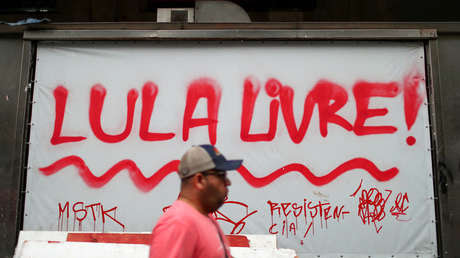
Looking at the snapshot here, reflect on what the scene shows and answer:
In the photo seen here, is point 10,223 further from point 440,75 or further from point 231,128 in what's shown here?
Result: point 440,75

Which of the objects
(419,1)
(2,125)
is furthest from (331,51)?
(2,125)

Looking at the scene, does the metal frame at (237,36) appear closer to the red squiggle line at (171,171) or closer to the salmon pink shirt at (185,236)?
the red squiggle line at (171,171)

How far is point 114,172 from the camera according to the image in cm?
375

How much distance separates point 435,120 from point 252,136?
1.82 metres

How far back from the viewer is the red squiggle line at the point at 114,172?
373 centimetres

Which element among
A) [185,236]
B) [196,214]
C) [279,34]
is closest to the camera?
[185,236]

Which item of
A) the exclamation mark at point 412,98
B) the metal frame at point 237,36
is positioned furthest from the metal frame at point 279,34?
the exclamation mark at point 412,98

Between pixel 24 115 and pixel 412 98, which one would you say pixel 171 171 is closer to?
pixel 24 115

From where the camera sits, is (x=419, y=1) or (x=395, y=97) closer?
(x=395, y=97)

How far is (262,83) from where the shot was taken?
3852mm

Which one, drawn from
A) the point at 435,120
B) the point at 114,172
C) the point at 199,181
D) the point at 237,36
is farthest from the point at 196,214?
the point at 435,120

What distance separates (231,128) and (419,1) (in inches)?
126

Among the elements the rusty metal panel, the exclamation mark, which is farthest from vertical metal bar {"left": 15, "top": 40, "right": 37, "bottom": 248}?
the exclamation mark

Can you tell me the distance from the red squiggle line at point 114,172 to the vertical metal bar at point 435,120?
2.54m
